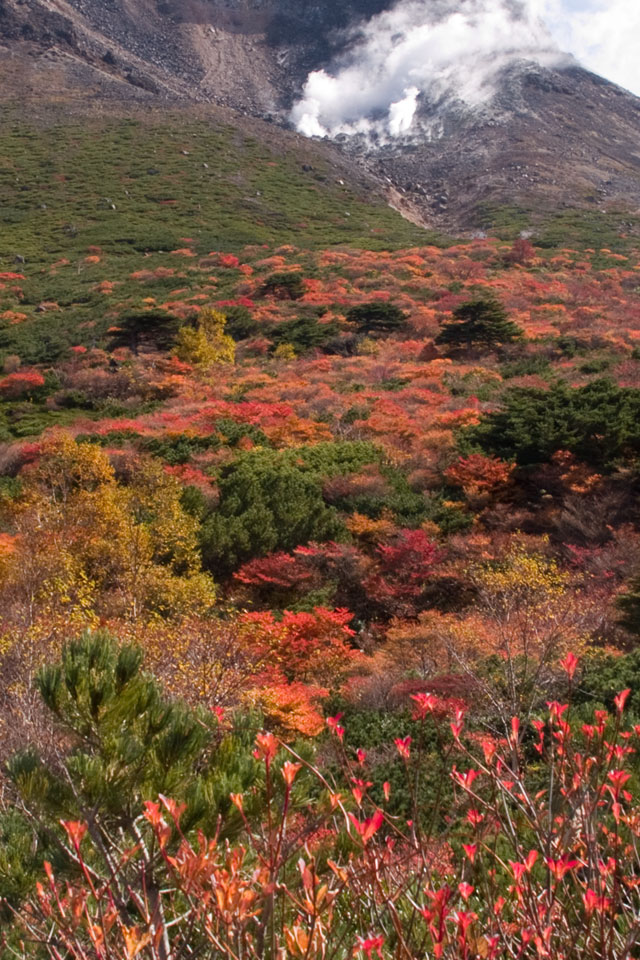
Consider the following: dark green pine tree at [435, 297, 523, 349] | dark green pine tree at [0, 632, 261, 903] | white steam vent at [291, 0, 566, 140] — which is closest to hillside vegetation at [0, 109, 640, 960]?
dark green pine tree at [0, 632, 261, 903]

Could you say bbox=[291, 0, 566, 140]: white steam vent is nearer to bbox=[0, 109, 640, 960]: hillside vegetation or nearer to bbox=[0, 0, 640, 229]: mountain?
bbox=[0, 0, 640, 229]: mountain

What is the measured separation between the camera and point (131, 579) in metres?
10.3

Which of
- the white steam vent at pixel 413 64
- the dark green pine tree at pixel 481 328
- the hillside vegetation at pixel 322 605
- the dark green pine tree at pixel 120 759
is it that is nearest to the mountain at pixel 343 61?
the white steam vent at pixel 413 64

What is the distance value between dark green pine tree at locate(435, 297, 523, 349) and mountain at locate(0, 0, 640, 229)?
101 feet

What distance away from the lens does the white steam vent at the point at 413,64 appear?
89.4m

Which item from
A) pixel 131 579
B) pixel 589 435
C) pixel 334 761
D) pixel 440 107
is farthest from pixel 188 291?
pixel 440 107

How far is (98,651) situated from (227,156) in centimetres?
7090

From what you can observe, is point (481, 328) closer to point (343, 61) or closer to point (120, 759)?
point (120, 759)

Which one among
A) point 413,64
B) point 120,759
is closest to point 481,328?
point 120,759

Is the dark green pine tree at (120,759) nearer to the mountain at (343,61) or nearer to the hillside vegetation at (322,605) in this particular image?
the hillside vegetation at (322,605)

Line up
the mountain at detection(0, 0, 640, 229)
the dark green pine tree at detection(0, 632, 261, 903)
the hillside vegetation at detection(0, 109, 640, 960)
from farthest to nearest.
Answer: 1. the mountain at detection(0, 0, 640, 229)
2. the dark green pine tree at detection(0, 632, 261, 903)
3. the hillside vegetation at detection(0, 109, 640, 960)

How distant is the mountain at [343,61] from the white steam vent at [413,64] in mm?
2121

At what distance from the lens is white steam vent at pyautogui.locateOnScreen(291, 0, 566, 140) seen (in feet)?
293

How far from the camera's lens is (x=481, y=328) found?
92.9ft
